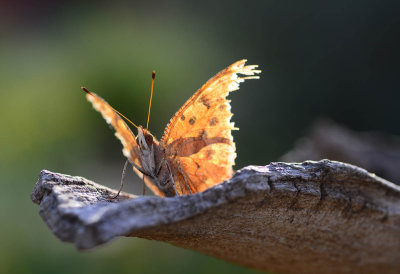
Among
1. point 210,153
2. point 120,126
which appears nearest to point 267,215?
point 210,153

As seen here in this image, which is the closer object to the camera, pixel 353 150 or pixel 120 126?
pixel 120 126

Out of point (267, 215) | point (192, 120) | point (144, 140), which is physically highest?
point (192, 120)

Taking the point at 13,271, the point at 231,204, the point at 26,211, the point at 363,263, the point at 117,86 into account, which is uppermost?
the point at 117,86

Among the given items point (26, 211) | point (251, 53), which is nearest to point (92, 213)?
point (26, 211)

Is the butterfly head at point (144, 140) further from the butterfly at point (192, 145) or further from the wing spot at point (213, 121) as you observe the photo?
the wing spot at point (213, 121)

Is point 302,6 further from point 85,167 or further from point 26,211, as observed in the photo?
point 26,211

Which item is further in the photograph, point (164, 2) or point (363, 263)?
point (164, 2)

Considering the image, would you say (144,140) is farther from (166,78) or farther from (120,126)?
(166,78)
